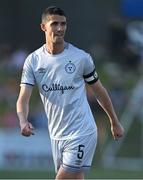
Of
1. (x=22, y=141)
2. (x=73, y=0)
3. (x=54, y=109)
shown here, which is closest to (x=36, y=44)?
(x=73, y=0)

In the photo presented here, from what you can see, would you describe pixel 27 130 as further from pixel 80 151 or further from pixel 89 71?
pixel 89 71

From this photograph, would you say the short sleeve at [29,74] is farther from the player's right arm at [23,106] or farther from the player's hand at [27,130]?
the player's hand at [27,130]

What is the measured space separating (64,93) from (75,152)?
0.57m

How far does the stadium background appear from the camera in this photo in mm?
16578

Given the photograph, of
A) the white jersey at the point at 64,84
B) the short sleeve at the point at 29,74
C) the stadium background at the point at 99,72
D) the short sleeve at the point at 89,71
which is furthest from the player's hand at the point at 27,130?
the stadium background at the point at 99,72

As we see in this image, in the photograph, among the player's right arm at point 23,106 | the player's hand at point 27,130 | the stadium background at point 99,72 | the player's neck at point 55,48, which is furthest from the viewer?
the stadium background at point 99,72

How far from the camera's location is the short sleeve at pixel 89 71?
9125 millimetres

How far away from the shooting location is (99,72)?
17.3 m

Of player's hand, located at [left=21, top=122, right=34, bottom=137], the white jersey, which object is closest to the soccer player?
the white jersey

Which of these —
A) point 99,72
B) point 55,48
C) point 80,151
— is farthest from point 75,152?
point 99,72

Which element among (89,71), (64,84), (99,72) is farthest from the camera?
(99,72)

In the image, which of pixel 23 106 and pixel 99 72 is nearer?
pixel 23 106

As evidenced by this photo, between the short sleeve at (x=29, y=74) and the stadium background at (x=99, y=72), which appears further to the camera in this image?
the stadium background at (x=99, y=72)

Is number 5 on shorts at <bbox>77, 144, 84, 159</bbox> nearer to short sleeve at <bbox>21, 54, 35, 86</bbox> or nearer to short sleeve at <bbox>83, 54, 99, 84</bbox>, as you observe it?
short sleeve at <bbox>83, 54, 99, 84</bbox>
